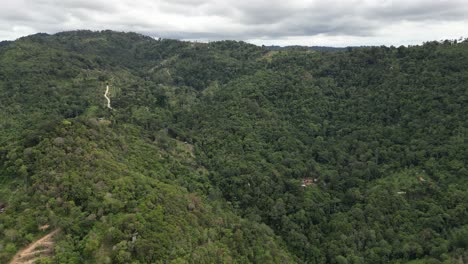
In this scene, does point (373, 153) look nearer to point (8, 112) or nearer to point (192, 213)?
point (192, 213)

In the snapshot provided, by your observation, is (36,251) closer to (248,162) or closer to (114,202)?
(114,202)

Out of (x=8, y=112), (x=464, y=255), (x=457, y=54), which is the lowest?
(x=464, y=255)

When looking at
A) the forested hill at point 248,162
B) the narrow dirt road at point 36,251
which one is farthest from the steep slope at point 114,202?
the narrow dirt road at point 36,251

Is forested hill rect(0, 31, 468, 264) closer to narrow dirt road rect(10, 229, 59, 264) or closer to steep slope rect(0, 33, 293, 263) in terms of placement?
steep slope rect(0, 33, 293, 263)

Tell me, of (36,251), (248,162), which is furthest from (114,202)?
(248,162)

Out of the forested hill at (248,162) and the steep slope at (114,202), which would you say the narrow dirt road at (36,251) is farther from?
the steep slope at (114,202)

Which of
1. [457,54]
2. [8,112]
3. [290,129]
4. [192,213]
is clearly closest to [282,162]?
[290,129]
